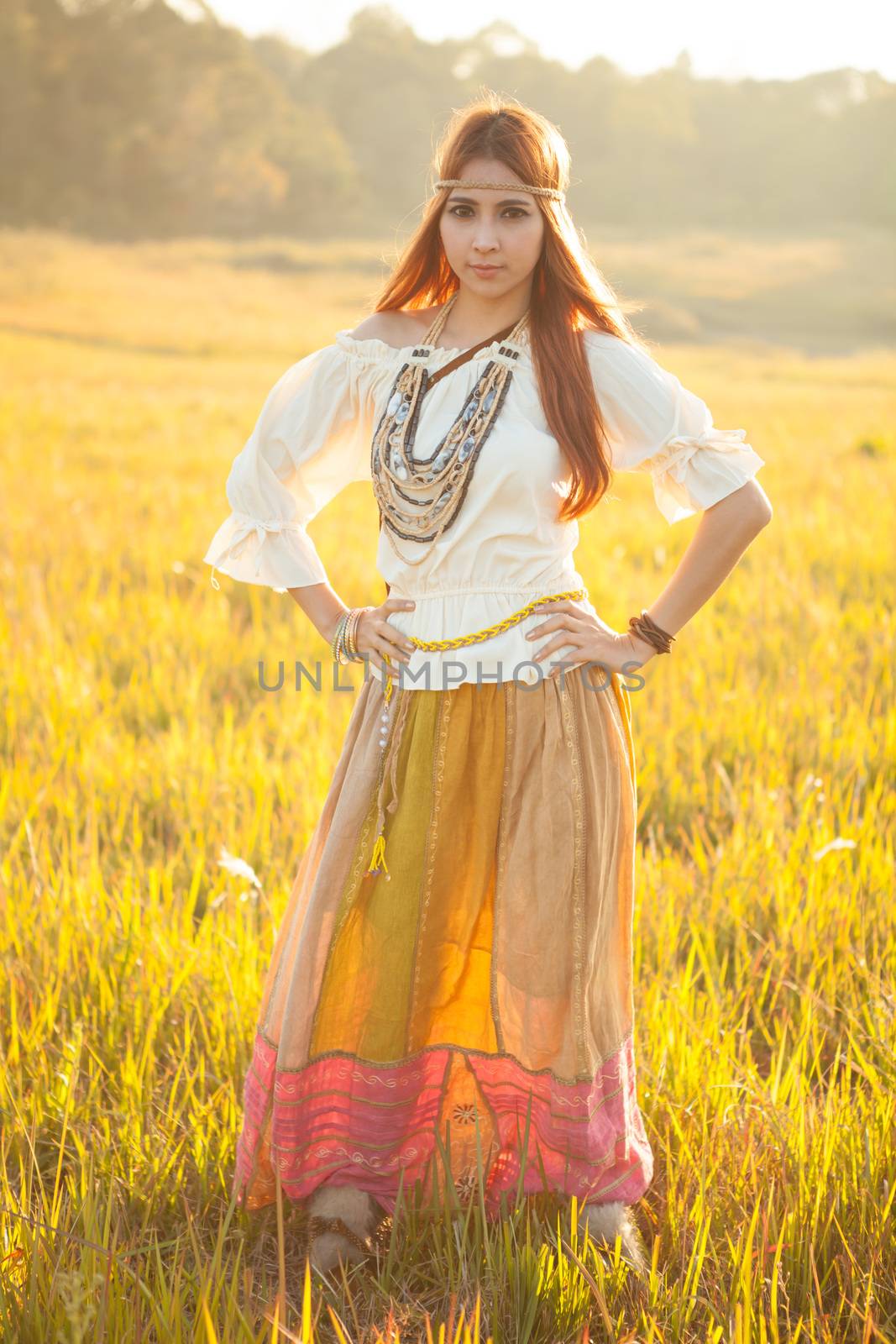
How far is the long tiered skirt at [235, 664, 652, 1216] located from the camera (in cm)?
176

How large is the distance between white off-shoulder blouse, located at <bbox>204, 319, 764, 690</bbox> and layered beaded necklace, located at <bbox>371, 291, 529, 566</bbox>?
0.01 metres

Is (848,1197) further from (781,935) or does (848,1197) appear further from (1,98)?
(1,98)

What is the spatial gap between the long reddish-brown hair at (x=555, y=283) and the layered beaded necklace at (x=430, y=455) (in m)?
0.06

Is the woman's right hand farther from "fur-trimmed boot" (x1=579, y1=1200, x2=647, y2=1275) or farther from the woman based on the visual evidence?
"fur-trimmed boot" (x1=579, y1=1200, x2=647, y2=1275)

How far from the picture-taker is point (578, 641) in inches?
69.2

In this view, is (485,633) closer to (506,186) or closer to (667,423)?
(667,423)

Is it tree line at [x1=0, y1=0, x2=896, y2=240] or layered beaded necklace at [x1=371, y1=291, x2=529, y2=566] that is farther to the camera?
tree line at [x1=0, y1=0, x2=896, y2=240]

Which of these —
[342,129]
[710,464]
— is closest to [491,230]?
[710,464]

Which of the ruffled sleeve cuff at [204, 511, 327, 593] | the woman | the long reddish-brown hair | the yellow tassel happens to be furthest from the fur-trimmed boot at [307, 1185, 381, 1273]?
the long reddish-brown hair

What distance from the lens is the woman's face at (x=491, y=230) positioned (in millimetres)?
1750

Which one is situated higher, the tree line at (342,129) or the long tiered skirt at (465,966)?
the tree line at (342,129)

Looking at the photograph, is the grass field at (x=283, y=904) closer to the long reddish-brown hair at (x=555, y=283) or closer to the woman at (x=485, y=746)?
the woman at (x=485, y=746)

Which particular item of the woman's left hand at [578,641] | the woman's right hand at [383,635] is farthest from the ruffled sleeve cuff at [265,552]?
the woman's left hand at [578,641]

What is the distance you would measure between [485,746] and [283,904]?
1034mm
